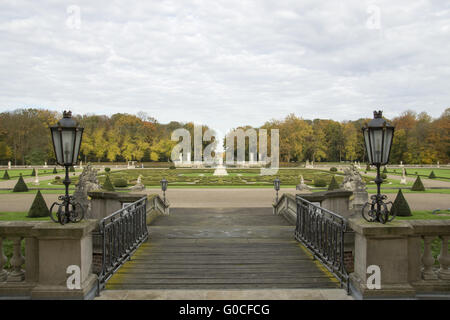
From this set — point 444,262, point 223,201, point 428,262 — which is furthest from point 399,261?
point 223,201

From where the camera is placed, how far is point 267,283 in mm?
5414

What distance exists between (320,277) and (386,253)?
1.58 metres

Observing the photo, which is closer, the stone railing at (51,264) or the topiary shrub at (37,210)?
the stone railing at (51,264)

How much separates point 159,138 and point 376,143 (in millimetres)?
84787

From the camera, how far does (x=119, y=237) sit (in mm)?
6219

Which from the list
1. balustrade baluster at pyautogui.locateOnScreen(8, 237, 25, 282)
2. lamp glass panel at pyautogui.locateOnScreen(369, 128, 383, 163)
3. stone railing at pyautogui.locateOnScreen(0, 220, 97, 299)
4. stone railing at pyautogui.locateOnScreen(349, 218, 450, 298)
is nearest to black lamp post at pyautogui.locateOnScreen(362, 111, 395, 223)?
lamp glass panel at pyautogui.locateOnScreen(369, 128, 383, 163)

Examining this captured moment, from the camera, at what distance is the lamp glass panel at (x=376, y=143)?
5125 mm

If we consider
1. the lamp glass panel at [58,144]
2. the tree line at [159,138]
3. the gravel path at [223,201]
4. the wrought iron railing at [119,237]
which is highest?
the tree line at [159,138]

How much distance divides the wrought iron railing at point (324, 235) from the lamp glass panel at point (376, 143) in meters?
1.09

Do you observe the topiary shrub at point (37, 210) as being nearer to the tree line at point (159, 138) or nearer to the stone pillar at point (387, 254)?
the stone pillar at point (387, 254)

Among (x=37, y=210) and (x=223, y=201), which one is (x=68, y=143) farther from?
(x=223, y=201)

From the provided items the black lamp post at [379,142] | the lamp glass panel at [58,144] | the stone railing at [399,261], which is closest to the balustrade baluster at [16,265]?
the lamp glass panel at [58,144]
